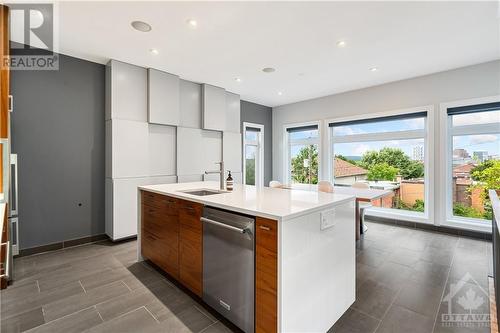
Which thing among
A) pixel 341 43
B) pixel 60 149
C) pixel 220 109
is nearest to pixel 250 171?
pixel 220 109

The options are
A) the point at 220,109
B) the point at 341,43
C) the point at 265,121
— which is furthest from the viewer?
the point at 265,121

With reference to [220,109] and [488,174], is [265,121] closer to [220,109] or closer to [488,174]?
[220,109]

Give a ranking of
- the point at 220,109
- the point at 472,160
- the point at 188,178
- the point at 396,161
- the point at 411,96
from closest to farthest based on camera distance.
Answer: the point at 472,160, the point at 411,96, the point at 188,178, the point at 396,161, the point at 220,109

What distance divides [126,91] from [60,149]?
4.06 ft

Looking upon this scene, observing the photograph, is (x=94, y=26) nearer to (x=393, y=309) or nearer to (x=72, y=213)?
(x=72, y=213)

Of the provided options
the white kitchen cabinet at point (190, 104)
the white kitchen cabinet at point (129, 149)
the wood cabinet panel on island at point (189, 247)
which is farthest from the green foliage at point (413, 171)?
the white kitchen cabinet at point (129, 149)

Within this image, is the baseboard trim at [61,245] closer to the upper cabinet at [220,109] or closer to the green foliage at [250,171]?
the upper cabinet at [220,109]

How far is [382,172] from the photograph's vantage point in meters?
4.93

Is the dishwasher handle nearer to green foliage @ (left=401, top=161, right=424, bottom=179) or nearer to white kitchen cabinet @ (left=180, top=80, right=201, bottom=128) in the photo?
white kitchen cabinet @ (left=180, top=80, right=201, bottom=128)

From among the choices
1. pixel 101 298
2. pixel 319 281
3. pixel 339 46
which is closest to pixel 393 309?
pixel 319 281

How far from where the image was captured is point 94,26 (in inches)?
104

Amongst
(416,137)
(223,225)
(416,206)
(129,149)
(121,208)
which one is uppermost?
(416,137)

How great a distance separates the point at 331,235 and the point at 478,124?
3905 millimetres

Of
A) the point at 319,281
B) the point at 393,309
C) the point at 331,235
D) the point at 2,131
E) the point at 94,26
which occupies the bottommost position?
the point at 393,309
